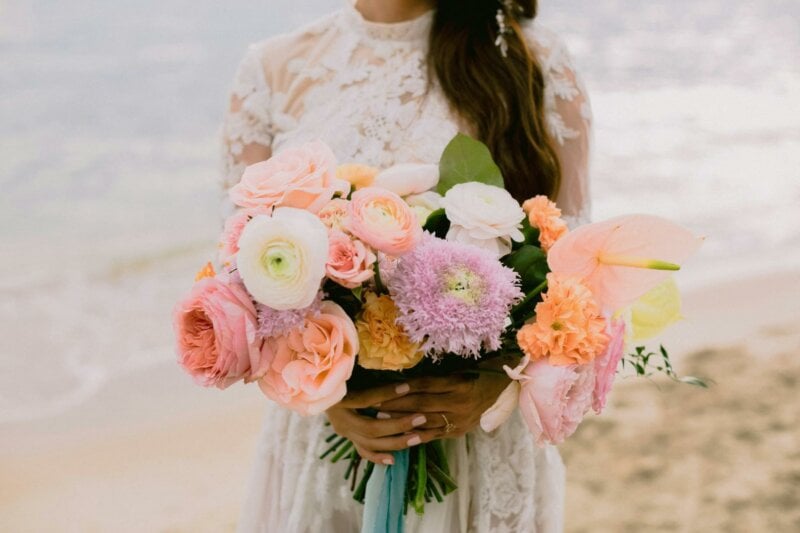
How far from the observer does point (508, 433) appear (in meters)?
1.67

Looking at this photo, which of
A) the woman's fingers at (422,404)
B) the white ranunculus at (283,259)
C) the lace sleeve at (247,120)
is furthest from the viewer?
the lace sleeve at (247,120)

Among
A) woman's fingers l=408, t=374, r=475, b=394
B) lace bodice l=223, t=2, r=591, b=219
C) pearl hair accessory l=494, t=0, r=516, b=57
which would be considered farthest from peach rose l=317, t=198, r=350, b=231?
pearl hair accessory l=494, t=0, r=516, b=57

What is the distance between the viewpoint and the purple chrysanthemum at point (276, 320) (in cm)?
109

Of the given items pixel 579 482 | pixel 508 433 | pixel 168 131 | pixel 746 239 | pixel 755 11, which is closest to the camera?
pixel 508 433

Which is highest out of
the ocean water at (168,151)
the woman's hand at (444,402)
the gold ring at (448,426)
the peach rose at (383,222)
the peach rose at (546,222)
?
the peach rose at (383,222)

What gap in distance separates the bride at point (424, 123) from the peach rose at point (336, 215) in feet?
1.95

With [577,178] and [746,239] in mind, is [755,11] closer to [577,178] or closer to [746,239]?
[746,239]

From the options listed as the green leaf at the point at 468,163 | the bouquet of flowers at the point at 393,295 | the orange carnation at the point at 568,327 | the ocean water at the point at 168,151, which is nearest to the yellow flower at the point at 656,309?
the bouquet of flowers at the point at 393,295

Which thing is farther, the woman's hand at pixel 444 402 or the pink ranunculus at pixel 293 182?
the woman's hand at pixel 444 402

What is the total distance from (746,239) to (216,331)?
6013mm

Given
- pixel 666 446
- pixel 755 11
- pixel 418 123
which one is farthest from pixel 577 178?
pixel 755 11

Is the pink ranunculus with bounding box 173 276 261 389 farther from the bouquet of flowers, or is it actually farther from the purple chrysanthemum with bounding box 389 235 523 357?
the purple chrysanthemum with bounding box 389 235 523 357

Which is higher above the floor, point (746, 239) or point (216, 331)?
point (216, 331)

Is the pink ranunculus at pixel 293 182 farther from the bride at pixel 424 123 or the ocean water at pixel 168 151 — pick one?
the ocean water at pixel 168 151
